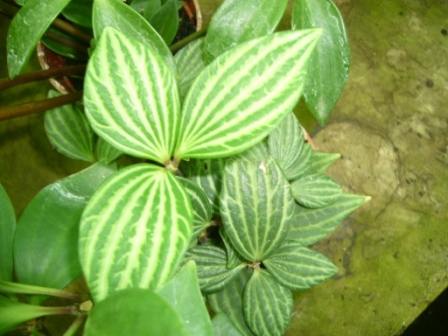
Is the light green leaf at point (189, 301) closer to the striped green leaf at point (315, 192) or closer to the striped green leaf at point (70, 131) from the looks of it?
the striped green leaf at point (315, 192)

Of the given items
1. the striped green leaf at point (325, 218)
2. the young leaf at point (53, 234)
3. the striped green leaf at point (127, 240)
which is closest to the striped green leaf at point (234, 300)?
the striped green leaf at point (325, 218)

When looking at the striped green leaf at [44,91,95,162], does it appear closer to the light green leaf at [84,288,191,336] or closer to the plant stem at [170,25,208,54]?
the plant stem at [170,25,208,54]

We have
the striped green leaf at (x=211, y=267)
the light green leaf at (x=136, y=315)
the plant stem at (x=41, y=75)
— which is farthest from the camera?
the plant stem at (x=41, y=75)

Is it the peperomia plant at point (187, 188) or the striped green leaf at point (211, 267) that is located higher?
the peperomia plant at point (187, 188)

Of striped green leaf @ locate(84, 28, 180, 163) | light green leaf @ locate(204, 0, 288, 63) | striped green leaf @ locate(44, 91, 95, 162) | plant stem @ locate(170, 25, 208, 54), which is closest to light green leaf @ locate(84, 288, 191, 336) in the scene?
striped green leaf @ locate(84, 28, 180, 163)

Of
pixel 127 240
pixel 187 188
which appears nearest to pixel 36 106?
pixel 187 188

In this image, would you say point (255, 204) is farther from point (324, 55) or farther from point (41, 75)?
point (41, 75)

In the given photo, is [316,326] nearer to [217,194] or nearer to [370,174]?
[370,174]

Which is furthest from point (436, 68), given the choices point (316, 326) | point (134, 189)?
point (134, 189)
